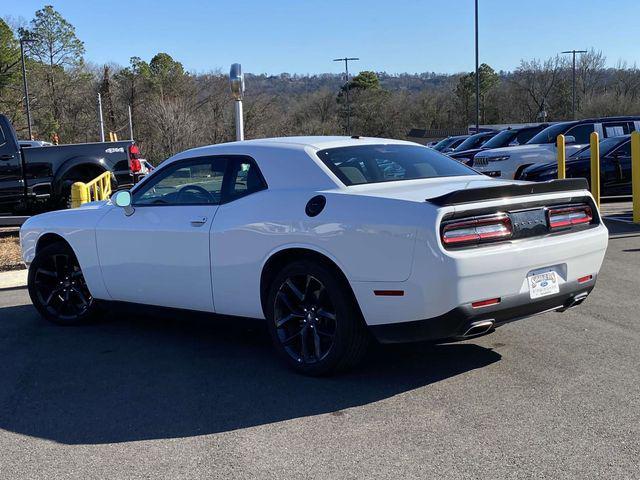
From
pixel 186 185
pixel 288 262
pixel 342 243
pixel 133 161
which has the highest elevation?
pixel 133 161

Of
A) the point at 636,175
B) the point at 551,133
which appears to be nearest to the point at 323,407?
the point at 636,175

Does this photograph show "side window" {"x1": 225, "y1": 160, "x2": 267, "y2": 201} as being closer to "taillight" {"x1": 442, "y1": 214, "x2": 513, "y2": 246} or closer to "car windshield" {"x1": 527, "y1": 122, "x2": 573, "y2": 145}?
"taillight" {"x1": 442, "y1": 214, "x2": 513, "y2": 246}

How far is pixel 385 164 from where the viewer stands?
529cm

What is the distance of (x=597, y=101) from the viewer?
66.3 m

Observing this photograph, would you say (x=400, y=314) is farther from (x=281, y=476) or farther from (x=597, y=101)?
(x=597, y=101)

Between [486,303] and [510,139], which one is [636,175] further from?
[510,139]

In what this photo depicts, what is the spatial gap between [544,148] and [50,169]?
11004 mm

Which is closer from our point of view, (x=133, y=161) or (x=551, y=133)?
(x=133, y=161)

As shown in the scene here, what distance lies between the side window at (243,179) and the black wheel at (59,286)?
2.13 metres

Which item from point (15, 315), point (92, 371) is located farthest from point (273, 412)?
point (15, 315)

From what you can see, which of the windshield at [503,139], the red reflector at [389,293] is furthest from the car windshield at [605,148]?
the red reflector at [389,293]

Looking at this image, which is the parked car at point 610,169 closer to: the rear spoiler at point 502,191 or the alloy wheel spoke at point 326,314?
the rear spoiler at point 502,191

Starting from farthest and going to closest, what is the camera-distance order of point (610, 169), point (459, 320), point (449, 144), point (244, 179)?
point (449, 144) → point (610, 169) → point (244, 179) → point (459, 320)

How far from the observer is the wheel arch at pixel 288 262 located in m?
4.58
